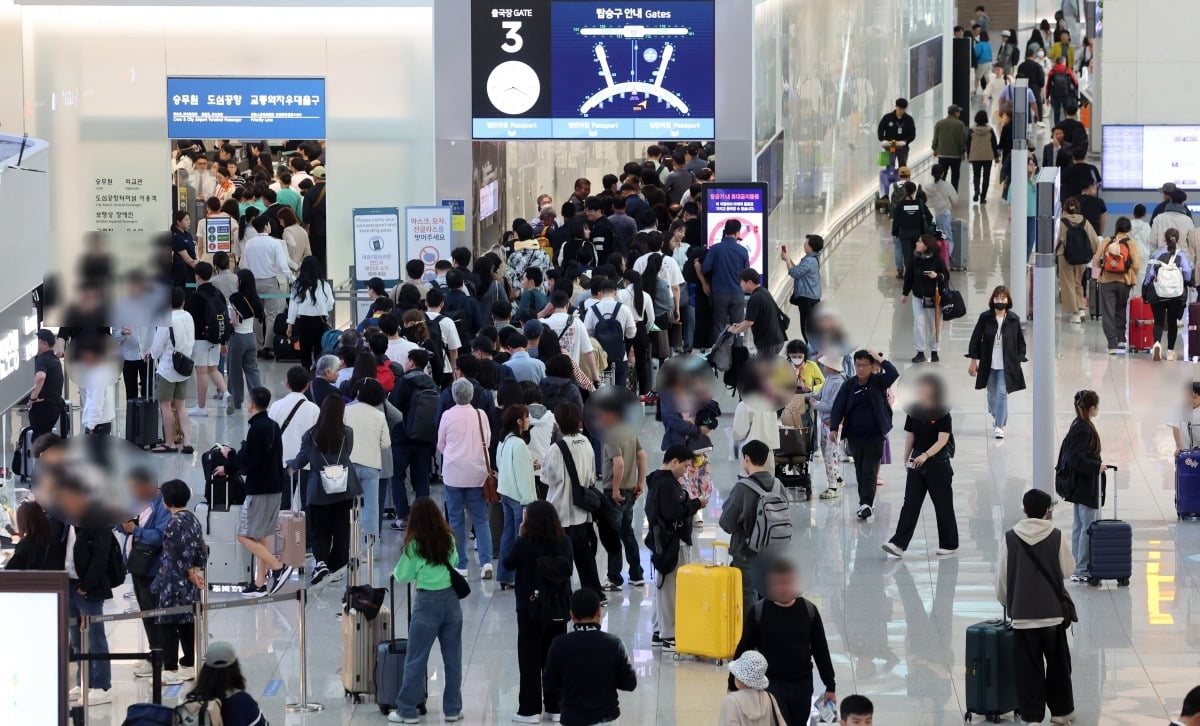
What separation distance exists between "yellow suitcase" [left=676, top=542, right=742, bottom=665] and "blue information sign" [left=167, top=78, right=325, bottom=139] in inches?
449

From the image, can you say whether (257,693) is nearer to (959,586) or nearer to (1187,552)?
(959,586)

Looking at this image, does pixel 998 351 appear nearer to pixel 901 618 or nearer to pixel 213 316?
pixel 901 618

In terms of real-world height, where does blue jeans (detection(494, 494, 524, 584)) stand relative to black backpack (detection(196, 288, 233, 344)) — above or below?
below

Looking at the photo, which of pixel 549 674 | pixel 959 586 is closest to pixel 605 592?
pixel 959 586

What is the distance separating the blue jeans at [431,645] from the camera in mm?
9961

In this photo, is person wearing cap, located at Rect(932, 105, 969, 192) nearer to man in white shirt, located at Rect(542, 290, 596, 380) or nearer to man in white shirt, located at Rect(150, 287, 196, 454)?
man in white shirt, located at Rect(542, 290, 596, 380)

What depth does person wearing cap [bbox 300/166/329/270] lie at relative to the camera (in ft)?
70.0

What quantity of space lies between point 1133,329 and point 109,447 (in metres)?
11.2

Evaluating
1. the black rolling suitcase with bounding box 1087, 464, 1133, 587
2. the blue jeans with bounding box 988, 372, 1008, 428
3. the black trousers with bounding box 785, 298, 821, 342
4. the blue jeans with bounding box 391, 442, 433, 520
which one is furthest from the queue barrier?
the black trousers with bounding box 785, 298, 821, 342

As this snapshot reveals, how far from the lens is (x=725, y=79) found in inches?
806

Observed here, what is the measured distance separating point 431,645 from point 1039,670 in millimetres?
3225

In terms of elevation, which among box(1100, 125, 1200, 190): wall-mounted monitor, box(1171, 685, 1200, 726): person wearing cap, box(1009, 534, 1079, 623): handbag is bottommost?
box(1171, 685, 1200, 726): person wearing cap

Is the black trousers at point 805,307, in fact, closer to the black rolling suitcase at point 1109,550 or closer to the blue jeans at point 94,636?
the black rolling suitcase at point 1109,550

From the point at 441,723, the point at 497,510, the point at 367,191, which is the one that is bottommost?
the point at 441,723
